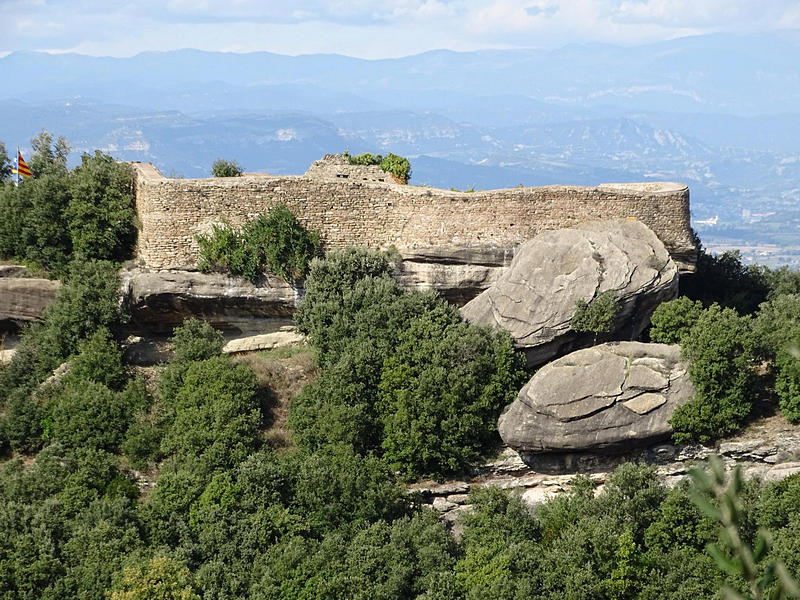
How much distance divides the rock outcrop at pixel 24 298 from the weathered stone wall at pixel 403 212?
3.43 metres

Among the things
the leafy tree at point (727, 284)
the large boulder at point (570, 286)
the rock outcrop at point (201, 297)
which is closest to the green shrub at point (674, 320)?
the large boulder at point (570, 286)

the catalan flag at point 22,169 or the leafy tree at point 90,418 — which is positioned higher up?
the catalan flag at point 22,169

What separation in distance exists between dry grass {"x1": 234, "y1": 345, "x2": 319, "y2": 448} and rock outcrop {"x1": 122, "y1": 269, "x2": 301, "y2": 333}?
4.47ft

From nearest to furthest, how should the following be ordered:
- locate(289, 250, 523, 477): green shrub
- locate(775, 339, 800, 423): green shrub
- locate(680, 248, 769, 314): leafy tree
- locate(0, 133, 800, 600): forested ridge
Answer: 1. locate(0, 133, 800, 600): forested ridge
2. locate(775, 339, 800, 423): green shrub
3. locate(289, 250, 523, 477): green shrub
4. locate(680, 248, 769, 314): leafy tree

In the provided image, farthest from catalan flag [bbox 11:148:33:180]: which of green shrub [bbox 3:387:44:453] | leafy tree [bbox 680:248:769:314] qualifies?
leafy tree [bbox 680:248:769:314]

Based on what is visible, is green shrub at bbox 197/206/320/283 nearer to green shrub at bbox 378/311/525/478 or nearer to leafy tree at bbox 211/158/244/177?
leafy tree at bbox 211/158/244/177

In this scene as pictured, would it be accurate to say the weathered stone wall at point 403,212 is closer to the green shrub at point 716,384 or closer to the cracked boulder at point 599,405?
the cracked boulder at point 599,405

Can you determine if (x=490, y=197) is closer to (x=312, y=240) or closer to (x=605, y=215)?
(x=605, y=215)

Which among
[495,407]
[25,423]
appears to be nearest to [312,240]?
[495,407]

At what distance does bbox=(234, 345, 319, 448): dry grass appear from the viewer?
2970cm

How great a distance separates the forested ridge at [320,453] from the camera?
23391mm

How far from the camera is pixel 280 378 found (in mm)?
30781

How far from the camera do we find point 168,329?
1280 inches

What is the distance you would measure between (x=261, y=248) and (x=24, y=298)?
7990 mm
